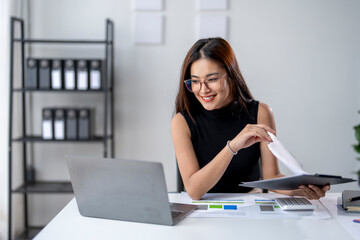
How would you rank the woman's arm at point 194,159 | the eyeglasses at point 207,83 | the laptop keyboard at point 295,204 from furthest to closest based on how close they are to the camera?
1. the eyeglasses at point 207,83
2. the woman's arm at point 194,159
3. the laptop keyboard at point 295,204

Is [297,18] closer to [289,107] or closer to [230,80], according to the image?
[289,107]

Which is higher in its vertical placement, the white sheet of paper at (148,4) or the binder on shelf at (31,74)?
the white sheet of paper at (148,4)

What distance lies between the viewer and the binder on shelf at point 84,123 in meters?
3.31

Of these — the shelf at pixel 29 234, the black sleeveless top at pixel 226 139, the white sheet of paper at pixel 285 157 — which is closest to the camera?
the white sheet of paper at pixel 285 157

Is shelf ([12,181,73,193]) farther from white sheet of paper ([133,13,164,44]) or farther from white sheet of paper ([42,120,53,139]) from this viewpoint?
white sheet of paper ([133,13,164,44])

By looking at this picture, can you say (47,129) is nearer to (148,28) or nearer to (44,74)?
(44,74)

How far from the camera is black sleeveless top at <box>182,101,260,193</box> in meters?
2.08

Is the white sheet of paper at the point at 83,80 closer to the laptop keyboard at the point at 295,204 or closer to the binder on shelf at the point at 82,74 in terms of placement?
the binder on shelf at the point at 82,74

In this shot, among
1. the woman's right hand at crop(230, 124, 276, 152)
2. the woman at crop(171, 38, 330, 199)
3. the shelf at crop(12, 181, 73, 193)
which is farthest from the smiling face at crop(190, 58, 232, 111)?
the shelf at crop(12, 181, 73, 193)

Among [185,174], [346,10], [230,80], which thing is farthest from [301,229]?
[346,10]

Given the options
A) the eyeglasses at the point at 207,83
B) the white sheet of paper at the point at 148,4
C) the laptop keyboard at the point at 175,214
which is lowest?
the laptop keyboard at the point at 175,214

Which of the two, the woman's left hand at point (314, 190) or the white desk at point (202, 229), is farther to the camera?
the woman's left hand at point (314, 190)

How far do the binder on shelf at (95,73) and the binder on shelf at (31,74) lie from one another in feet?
1.38

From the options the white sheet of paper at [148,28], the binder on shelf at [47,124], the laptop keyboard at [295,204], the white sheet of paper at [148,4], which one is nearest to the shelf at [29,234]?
the binder on shelf at [47,124]
